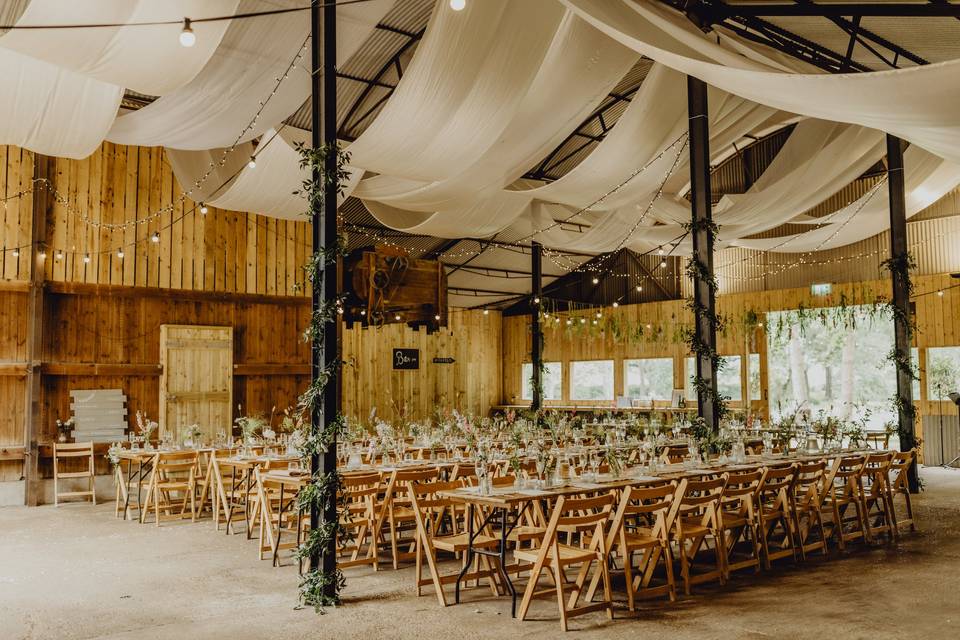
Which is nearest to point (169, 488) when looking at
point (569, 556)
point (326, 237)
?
point (326, 237)

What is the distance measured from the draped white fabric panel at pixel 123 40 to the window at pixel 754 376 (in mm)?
13506

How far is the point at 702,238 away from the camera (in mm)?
9133

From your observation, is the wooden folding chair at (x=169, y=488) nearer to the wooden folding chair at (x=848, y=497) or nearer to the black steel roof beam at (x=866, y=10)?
the wooden folding chair at (x=848, y=497)

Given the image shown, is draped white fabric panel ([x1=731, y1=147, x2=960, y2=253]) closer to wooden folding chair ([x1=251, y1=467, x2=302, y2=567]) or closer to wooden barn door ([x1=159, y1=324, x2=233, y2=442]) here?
wooden barn door ([x1=159, y1=324, x2=233, y2=442])

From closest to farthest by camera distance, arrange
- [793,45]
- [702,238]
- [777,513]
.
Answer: [777,513] < [702,238] < [793,45]

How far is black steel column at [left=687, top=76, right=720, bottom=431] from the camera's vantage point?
9125 millimetres

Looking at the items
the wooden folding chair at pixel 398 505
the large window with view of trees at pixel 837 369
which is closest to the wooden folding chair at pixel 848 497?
the wooden folding chair at pixel 398 505

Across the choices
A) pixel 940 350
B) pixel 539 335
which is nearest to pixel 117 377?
pixel 539 335

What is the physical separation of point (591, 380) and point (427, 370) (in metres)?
4.17

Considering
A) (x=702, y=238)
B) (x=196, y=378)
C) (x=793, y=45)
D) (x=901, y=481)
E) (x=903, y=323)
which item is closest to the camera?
(x=901, y=481)

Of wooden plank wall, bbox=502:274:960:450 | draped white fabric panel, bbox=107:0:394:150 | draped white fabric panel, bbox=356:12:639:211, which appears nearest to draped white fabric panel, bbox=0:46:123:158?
draped white fabric panel, bbox=107:0:394:150

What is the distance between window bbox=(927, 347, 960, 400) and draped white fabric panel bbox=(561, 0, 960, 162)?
9.61 metres

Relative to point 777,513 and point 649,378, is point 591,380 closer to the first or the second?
point 649,378

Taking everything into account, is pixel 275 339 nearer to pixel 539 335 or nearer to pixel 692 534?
pixel 539 335
